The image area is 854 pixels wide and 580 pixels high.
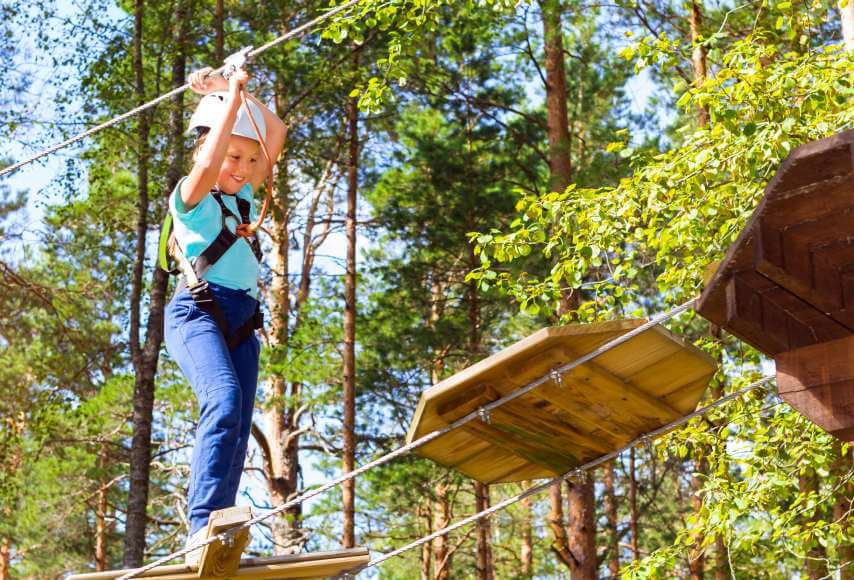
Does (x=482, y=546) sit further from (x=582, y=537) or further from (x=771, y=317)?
Answer: (x=771, y=317)

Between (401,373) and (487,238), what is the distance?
373 inches

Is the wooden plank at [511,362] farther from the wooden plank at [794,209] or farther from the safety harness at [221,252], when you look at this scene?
the safety harness at [221,252]

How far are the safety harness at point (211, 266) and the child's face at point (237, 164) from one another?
0.15 ft

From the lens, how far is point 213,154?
381cm

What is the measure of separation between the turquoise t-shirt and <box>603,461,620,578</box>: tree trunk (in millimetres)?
14125

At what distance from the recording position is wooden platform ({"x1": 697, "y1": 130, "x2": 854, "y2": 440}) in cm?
338

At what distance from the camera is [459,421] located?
3.80 m

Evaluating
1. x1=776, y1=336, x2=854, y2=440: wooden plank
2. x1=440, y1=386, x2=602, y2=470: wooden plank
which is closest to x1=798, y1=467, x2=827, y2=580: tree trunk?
x1=440, y1=386, x2=602, y2=470: wooden plank

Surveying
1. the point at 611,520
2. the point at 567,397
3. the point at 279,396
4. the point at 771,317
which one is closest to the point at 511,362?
the point at 567,397

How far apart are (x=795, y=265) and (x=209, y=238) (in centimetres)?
186

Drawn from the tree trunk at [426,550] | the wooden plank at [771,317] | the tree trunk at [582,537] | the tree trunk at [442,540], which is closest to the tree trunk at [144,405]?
the tree trunk at [582,537]

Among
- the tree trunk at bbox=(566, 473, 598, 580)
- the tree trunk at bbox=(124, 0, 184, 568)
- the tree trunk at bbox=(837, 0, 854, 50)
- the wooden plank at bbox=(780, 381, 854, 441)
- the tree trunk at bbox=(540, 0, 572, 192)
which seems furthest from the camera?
the tree trunk at bbox=(540, 0, 572, 192)

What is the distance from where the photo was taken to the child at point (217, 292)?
3.76 meters

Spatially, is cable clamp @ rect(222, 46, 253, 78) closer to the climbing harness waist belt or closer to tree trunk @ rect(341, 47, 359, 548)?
the climbing harness waist belt
